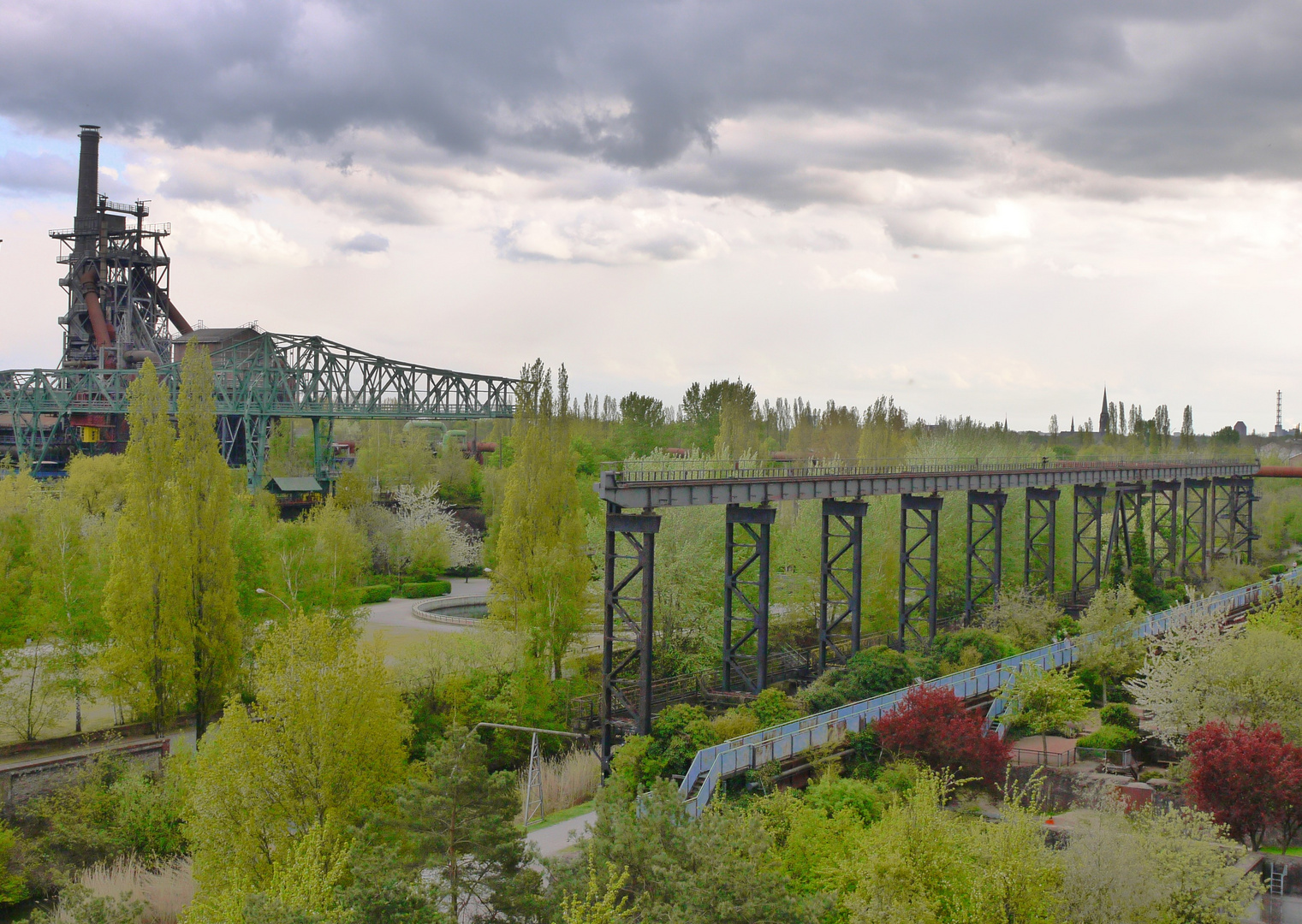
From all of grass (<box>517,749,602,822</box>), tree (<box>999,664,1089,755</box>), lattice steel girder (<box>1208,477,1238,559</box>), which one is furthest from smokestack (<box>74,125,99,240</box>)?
lattice steel girder (<box>1208,477,1238,559</box>)

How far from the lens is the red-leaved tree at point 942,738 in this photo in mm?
28156

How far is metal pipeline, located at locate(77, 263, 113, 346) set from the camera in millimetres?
96188

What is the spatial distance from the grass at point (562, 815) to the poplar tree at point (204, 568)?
41.0ft

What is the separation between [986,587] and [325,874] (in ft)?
133

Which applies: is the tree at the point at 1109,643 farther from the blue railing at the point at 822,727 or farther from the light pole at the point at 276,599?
the light pole at the point at 276,599

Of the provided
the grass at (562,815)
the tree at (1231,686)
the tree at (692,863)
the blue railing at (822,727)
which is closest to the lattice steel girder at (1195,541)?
the blue railing at (822,727)

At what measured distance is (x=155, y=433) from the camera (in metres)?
36.0

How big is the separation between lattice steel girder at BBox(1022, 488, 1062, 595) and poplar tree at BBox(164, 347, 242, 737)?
39.2 meters

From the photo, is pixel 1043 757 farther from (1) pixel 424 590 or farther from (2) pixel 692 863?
(1) pixel 424 590

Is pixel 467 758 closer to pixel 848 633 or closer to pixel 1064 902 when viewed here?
pixel 1064 902

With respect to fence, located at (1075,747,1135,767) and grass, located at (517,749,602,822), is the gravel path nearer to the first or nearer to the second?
grass, located at (517,749,602,822)

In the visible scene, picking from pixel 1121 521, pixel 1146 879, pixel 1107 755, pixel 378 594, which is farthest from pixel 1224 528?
pixel 1146 879

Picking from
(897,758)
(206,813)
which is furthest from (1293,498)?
(206,813)

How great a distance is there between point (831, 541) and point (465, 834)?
36.5 meters
